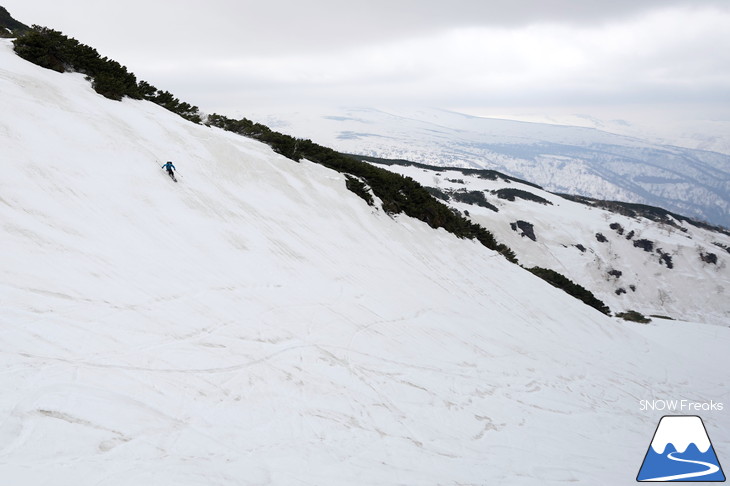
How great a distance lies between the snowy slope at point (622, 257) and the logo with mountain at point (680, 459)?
3992 centimetres

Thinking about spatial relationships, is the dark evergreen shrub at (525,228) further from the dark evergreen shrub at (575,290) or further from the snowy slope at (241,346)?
the snowy slope at (241,346)

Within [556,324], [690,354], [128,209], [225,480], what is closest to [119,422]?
[225,480]

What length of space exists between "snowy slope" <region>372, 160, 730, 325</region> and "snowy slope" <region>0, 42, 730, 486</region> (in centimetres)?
3758

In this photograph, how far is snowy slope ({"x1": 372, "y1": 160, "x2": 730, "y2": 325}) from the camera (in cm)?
4925

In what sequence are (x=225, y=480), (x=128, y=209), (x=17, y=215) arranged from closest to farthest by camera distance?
(x=225, y=480) < (x=17, y=215) < (x=128, y=209)

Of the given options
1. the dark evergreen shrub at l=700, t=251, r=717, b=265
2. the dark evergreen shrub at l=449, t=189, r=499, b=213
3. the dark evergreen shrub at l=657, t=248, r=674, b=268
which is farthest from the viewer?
the dark evergreen shrub at l=449, t=189, r=499, b=213

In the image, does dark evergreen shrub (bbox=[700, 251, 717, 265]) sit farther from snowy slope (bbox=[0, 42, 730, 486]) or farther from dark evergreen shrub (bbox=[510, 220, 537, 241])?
snowy slope (bbox=[0, 42, 730, 486])

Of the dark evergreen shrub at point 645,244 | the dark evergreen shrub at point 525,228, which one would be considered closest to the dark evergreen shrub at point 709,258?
the dark evergreen shrub at point 645,244

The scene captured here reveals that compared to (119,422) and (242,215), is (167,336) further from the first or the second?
(242,215)

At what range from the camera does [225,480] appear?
166 inches

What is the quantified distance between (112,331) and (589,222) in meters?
68.0

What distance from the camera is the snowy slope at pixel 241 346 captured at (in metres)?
4.62

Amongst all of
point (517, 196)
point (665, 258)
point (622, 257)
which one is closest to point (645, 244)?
point (665, 258)

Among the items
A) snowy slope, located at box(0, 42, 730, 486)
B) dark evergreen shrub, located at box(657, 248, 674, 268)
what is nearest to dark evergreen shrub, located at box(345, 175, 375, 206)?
snowy slope, located at box(0, 42, 730, 486)
